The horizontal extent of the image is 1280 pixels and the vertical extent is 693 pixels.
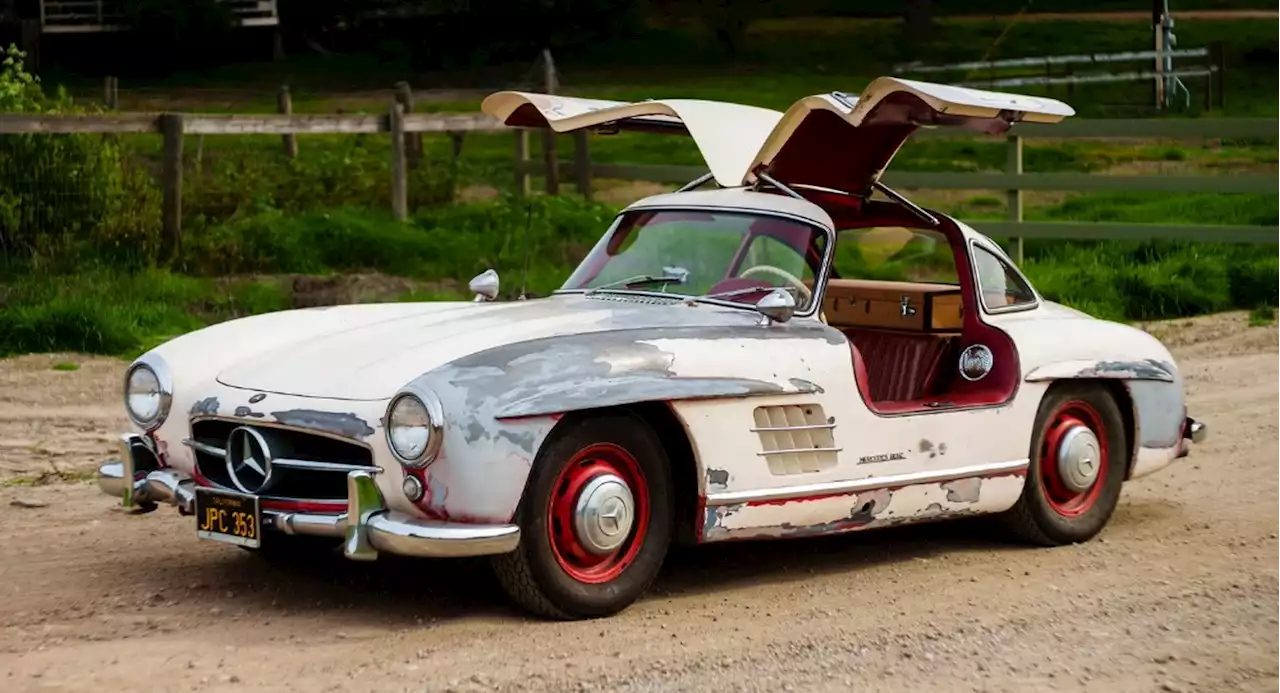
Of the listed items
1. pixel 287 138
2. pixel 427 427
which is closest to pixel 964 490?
pixel 427 427

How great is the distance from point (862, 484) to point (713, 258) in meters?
1.04

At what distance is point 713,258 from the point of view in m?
7.25

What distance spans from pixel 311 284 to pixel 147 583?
7852 mm

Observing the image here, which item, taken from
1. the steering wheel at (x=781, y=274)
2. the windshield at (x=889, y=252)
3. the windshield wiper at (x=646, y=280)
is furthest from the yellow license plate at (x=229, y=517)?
the windshield at (x=889, y=252)

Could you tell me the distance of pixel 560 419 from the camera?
5996 mm

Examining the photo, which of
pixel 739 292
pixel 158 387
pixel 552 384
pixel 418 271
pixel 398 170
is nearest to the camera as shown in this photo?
pixel 552 384

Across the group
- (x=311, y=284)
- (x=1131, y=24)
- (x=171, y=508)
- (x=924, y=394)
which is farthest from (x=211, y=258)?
(x=1131, y=24)

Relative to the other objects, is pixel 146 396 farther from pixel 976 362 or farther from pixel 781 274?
pixel 976 362

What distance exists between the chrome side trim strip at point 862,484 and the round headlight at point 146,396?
1.87m

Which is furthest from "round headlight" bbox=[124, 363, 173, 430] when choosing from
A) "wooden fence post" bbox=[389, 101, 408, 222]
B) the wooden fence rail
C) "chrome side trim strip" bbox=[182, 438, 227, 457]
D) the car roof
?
"wooden fence post" bbox=[389, 101, 408, 222]

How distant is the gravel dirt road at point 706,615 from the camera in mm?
5469

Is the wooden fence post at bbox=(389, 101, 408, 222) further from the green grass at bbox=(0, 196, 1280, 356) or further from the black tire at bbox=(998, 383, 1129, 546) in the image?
the black tire at bbox=(998, 383, 1129, 546)

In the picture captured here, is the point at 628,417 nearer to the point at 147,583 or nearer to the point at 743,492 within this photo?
the point at 743,492

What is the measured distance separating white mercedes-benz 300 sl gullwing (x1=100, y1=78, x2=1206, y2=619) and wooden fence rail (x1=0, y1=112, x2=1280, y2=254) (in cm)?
732
